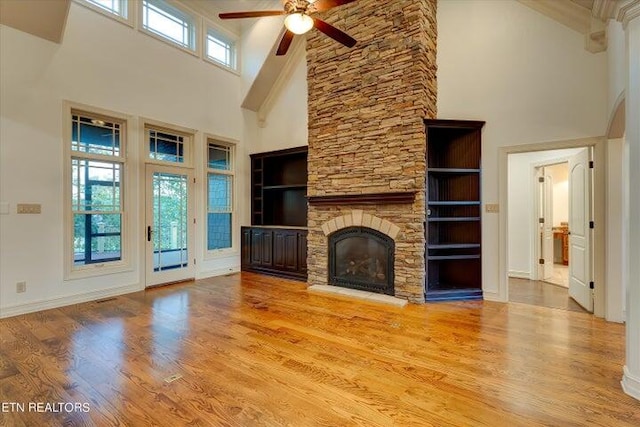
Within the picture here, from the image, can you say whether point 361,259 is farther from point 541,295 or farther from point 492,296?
point 541,295

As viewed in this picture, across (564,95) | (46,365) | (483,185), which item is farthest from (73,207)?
(564,95)

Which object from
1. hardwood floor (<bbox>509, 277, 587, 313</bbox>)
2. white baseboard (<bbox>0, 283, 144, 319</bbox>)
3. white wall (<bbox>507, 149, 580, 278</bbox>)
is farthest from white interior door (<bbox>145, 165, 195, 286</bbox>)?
white wall (<bbox>507, 149, 580, 278</bbox>)

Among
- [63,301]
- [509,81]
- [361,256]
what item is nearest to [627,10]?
[509,81]

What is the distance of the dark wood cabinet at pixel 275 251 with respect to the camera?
5879mm

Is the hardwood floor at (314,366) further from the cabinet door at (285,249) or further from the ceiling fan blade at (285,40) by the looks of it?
the ceiling fan blade at (285,40)

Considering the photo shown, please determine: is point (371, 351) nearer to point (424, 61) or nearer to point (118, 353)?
point (118, 353)

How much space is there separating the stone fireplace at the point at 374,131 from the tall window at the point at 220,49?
6.84 ft

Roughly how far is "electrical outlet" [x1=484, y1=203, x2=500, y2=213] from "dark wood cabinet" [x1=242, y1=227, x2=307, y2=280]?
9.75 ft

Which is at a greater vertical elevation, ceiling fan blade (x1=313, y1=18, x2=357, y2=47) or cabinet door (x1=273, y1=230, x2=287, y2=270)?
ceiling fan blade (x1=313, y1=18, x2=357, y2=47)

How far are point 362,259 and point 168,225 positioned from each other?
11.5 ft

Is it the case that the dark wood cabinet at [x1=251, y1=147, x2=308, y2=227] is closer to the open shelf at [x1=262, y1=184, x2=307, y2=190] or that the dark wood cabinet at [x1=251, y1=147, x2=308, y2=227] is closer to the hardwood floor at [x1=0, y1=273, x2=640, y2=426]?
the open shelf at [x1=262, y1=184, x2=307, y2=190]

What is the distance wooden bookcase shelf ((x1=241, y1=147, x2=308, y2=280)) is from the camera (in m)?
5.99

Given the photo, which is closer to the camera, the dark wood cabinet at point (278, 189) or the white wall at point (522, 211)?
the white wall at point (522, 211)

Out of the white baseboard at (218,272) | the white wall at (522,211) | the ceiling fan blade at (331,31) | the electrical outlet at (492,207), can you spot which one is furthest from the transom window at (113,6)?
the white wall at (522,211)
